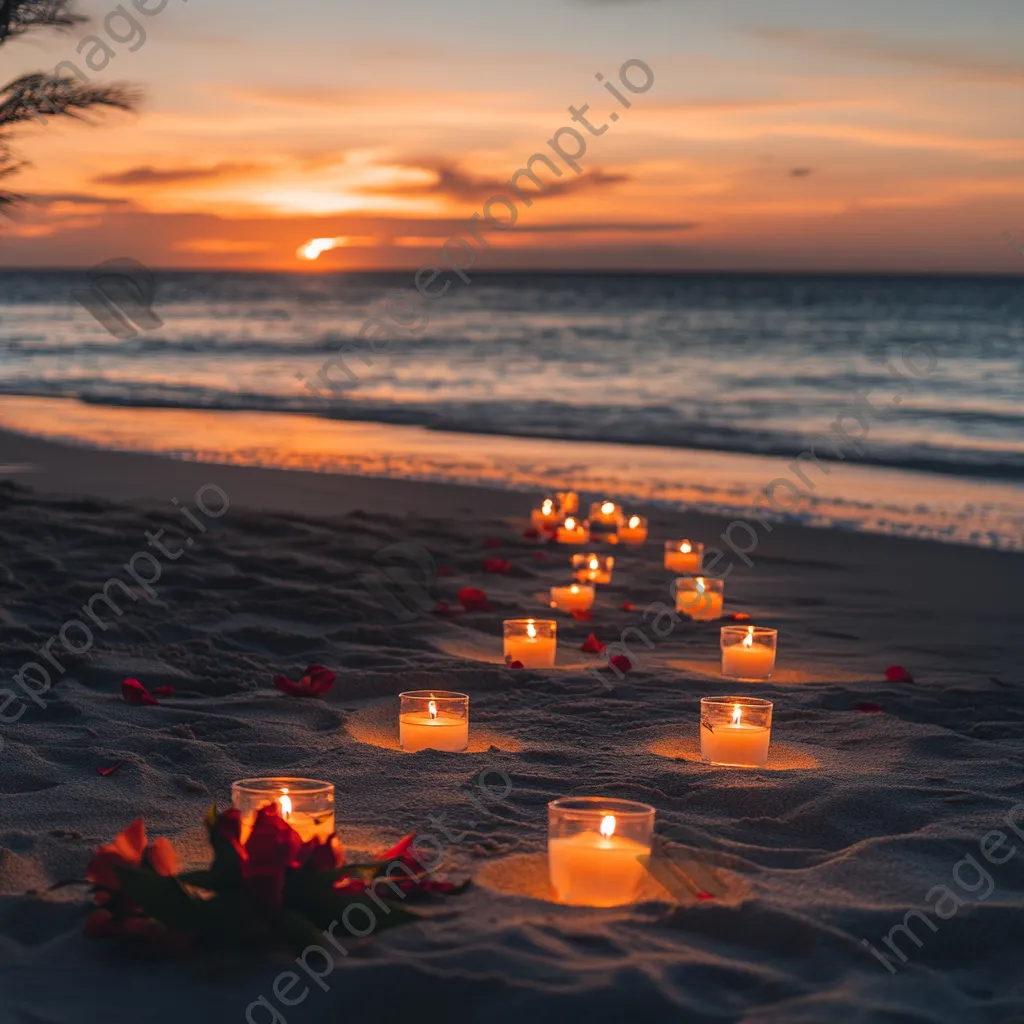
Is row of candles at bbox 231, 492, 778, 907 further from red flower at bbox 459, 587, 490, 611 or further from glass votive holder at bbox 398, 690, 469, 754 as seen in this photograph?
red flower at bbox 459, 587, 490, 611

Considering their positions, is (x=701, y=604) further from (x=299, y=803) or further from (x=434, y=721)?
(x=299, y=803)

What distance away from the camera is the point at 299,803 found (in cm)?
285

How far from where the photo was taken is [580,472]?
12.7 metres

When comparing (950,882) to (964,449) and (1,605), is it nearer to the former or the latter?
(1,605)

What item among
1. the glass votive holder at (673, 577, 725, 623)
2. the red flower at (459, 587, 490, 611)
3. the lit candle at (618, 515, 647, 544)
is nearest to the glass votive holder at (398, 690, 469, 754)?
the red flower at (459, 587, 490, 611)

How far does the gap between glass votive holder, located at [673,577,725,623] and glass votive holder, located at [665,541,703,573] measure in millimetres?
1200

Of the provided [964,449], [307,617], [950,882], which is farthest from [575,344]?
[950,882]

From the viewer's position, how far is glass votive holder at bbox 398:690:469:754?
3945mm

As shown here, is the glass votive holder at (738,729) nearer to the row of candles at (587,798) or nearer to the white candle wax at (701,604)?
the row of candles at (587,798)

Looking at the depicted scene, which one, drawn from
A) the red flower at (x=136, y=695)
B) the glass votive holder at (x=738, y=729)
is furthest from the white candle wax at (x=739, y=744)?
the red flower at (x=136, y=695)

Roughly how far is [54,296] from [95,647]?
203ft

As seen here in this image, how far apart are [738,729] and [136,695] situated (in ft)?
6.66

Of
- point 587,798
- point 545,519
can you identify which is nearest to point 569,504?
point 545,519

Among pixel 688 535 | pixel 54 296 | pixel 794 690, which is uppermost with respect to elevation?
pixel 54 296
